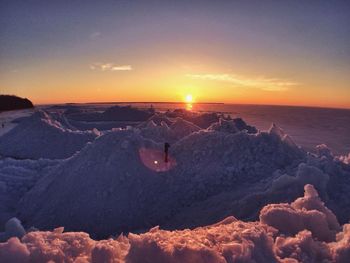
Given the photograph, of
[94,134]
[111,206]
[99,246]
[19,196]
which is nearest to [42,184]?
[19,196]

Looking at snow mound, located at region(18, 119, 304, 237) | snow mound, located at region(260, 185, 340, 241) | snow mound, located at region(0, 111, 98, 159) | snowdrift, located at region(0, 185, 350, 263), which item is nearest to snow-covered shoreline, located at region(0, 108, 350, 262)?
snow mound, located at region(18, 119, 304, 237)

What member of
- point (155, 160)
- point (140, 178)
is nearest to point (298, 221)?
point (140, 178)

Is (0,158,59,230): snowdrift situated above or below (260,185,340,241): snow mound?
below

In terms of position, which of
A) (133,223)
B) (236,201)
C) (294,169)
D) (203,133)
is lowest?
(133,223)

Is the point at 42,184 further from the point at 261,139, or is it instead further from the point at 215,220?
the point at 261,139

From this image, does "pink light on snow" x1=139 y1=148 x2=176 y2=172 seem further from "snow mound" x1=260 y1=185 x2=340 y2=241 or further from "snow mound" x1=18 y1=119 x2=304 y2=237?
"snow mound" x1=260 y1=185 x2=340 y2=241

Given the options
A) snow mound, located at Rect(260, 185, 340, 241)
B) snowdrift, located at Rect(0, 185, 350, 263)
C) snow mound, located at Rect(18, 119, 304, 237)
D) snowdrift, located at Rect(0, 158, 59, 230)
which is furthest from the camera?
snowdrift, located at Rect(0, 158, 59, 230)
